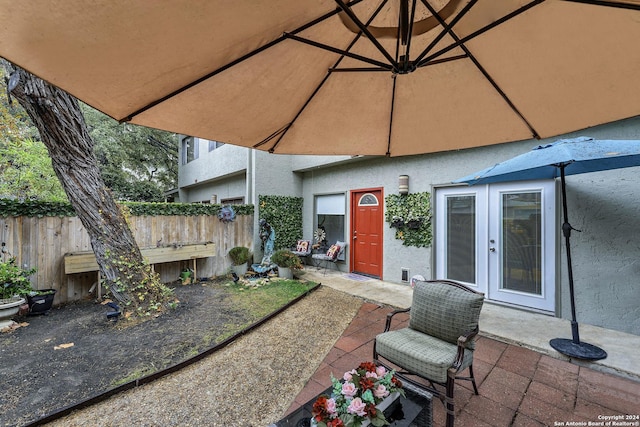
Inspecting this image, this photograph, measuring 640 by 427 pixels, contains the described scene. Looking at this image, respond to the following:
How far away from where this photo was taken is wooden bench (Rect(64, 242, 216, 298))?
14.2 ft

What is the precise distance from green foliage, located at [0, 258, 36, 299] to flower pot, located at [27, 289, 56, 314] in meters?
0.13

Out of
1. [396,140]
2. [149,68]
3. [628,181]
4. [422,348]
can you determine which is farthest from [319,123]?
[628,181]

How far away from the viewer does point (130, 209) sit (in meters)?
5.13

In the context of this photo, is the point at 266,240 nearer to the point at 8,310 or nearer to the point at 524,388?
the point at 8,310

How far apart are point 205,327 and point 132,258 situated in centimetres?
156

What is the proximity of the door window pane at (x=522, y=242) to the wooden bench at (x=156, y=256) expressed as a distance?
228 inches

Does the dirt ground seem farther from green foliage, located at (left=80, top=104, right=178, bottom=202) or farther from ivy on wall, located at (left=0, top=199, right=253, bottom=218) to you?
green foliage, located at (left=80, top=104, right=178, bottom=202)

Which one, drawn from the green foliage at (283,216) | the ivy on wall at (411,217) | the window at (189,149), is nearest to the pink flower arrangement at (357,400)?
the ivy on wall at (411,217)

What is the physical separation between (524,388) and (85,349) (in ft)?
14.8

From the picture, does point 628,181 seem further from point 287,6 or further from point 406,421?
point 287,6

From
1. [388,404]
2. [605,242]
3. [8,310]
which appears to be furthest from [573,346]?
[8,310]

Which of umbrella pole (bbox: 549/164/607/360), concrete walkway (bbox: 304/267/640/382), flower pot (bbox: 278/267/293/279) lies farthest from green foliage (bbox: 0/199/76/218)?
umbrella pole (bbox: 549/164/607/360)

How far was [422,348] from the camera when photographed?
211 cm

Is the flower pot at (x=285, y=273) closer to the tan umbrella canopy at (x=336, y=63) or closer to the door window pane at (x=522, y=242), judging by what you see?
the door window pane at (x=522, y=242)
